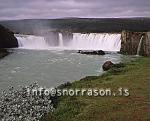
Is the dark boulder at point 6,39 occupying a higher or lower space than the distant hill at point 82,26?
higher

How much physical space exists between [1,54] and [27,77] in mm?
19389

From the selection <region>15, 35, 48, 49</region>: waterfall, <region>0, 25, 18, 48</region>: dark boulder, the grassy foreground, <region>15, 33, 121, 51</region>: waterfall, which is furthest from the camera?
<region>15, 35, 48, 49</region>: waterfall

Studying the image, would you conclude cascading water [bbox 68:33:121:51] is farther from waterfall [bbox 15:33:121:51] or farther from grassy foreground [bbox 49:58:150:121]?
grassy foreground [bbox 49:58:150:121]

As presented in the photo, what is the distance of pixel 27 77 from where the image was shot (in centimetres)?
2738

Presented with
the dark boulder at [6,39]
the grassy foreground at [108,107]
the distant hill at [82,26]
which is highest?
the grassy foreground at [108,107]

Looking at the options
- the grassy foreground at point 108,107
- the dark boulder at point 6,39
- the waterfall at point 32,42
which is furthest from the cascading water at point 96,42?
the grassy foreground at point 108,107

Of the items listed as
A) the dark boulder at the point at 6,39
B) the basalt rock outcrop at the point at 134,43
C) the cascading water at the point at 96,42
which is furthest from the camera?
the dark boulder at the point at 6,39

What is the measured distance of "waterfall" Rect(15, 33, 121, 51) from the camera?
2197 inches

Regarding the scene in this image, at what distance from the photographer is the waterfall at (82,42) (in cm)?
5580

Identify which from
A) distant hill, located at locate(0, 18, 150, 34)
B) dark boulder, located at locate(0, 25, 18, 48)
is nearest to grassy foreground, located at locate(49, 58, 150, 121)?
dark boulder, located at locate(0, 25, 18, 48)

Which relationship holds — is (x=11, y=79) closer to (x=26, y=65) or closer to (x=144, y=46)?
(x=26, y=65)

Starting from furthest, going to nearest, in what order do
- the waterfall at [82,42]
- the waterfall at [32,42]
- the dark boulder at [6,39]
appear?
the waterfall at [32,42], the dark boulder at [6,39], the waterfall at [82,42]

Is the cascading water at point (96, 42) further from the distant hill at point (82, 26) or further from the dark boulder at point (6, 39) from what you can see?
the distant hill at point (82, 26)

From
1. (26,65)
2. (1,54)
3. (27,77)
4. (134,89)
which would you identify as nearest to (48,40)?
(1,54)
